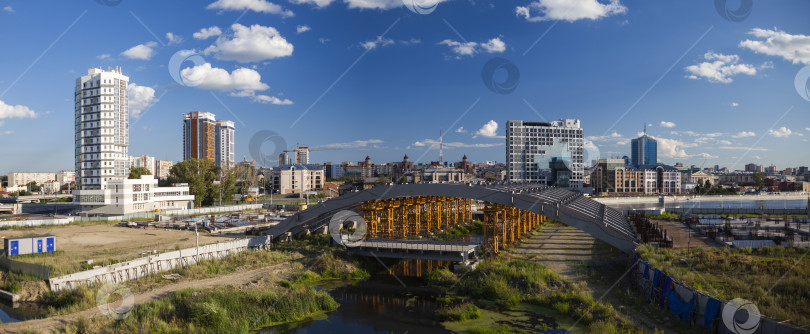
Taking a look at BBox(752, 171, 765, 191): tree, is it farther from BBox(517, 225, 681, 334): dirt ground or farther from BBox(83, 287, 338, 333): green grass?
BBox(83, 287, 338, 333): green grass

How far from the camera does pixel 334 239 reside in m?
29.3

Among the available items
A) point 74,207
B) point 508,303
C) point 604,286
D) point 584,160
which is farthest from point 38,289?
point 584,160

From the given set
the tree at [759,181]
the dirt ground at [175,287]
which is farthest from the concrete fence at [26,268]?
the tree at [759,181]

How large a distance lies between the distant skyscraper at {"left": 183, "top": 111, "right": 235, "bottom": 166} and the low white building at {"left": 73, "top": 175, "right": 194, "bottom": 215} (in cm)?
9930

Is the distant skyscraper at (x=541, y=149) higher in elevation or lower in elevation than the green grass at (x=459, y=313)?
higher

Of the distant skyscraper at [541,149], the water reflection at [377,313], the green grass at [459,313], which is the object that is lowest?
the water reflection at [377,313]

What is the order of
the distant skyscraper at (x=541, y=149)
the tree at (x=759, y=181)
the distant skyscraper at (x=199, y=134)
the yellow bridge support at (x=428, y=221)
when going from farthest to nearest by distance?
the distant skyscraper at (x=199, y=134), the tree at (x=759, y=181), the distant skyscraper at (x=541, y=149), the yellow bridge support at (x=428, y=221)

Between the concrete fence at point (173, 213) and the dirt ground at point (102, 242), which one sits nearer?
the dirt ground at point (102, 242)

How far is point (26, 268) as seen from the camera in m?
21.3

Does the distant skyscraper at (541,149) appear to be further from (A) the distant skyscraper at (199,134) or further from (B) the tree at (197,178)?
(A) the distant skyscraper at (199,134)

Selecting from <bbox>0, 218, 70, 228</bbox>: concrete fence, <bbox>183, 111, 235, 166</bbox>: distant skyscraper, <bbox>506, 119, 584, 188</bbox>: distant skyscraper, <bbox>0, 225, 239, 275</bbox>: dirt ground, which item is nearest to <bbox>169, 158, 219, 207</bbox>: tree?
<bbox>0, 218, 70, 228</bbox>: concrete fence

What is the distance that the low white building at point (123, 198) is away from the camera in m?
50.3

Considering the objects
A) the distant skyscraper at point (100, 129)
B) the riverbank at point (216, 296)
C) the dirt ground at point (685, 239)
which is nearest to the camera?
the riverbank at point (216, 296)

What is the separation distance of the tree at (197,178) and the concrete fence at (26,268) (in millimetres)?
38422
